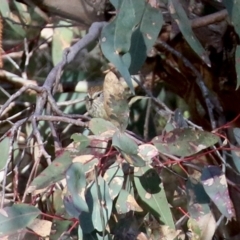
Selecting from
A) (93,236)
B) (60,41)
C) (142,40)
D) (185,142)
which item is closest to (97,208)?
(93,236)

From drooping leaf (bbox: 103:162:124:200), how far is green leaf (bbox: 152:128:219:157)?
0.21 feet

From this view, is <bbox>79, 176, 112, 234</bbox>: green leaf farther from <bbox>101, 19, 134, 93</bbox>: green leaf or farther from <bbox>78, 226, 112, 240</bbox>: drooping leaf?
<bbox>101, 19, 134, 93</bbox>: green leaf

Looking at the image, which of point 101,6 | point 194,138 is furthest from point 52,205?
point 101,6

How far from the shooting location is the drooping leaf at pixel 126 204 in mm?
782

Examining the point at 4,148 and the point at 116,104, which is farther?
the point at 4,148

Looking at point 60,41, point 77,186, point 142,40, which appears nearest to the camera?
point 77,186

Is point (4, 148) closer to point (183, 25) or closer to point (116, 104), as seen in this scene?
point (116, 104)

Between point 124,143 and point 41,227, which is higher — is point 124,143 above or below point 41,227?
above

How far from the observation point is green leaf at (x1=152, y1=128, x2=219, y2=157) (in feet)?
2.51

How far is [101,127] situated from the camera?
30.3 inches

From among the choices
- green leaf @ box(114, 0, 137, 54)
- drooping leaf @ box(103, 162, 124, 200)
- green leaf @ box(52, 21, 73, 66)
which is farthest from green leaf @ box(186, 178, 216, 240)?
green leaf @ box(52, 21, 73, 66)

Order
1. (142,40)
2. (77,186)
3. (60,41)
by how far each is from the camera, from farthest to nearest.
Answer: (60,41)
(142,40)
(77,186)

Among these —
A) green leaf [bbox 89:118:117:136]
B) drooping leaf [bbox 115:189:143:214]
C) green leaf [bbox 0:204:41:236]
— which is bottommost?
drooping leaf [bbox 115:189:143:214]

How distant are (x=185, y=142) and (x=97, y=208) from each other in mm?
149
